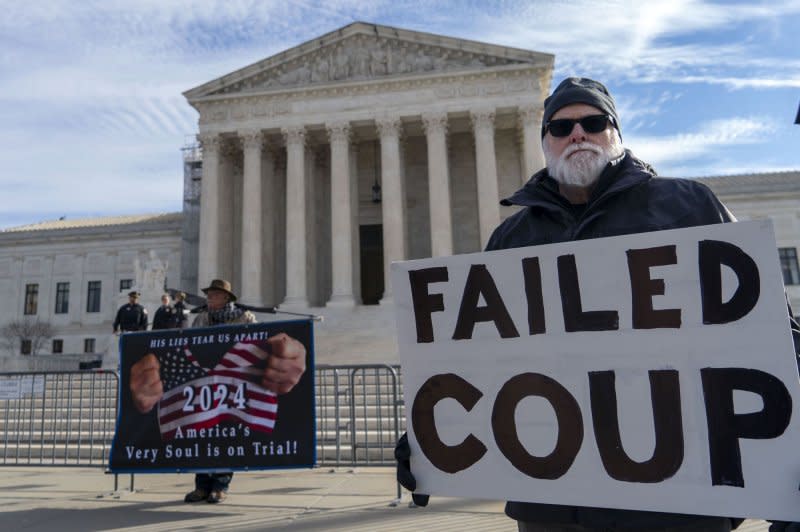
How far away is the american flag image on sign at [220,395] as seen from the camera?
6.49m

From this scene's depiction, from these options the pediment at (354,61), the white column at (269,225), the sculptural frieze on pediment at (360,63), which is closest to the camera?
the pediment at (354,61)

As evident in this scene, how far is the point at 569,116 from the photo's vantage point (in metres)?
2.68

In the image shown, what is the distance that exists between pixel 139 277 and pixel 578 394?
26.5 m

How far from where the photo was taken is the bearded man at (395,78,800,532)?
7.76ft

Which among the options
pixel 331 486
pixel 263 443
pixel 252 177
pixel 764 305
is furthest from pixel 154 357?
pixel 252 177

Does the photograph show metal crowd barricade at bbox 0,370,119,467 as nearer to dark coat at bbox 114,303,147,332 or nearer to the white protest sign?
dark coat at bbox 114,303,147,332

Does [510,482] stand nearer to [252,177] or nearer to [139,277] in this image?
[139,277]

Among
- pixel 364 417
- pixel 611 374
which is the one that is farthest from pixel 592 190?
pixel 364 417

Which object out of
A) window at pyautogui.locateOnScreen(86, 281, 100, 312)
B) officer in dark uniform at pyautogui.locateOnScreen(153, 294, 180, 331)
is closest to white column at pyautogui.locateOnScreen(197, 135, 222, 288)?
officer in dark uniform at pyautogui.locateOnScreen(153, 294, 180, 331)

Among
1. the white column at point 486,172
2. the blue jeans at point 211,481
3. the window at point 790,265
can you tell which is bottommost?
the blue jeans at point 211,481

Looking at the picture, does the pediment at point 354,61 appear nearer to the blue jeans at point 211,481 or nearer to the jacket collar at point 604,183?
the blue jeans at point 211,481

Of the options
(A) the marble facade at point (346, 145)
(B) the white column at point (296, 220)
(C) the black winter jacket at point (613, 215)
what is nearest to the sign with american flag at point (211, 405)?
(C) the black winter jacket at point (613, 215)

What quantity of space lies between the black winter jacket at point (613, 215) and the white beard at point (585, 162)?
38 mm

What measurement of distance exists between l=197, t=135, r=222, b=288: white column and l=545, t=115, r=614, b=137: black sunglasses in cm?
2896
